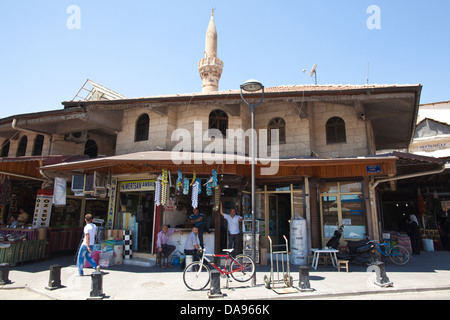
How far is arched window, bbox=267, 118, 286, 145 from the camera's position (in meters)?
12.2

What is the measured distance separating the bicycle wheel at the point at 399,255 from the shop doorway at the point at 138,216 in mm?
8689

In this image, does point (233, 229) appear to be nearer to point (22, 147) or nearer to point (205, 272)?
point (205, 272)

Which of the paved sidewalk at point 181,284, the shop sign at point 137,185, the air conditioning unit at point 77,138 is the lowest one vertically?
the paved sidewalk at point 181,284

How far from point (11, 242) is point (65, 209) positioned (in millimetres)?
3907

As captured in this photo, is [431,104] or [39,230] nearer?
[39,230]

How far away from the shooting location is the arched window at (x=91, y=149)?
15.4 m

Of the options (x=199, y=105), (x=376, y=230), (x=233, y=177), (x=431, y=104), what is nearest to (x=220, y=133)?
(x=199, y=105)

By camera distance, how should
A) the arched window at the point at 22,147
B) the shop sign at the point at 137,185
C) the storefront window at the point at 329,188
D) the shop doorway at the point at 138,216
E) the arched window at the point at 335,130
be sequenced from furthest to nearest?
the arched window at the point at 22,147, the arched window at the point at 335,130, the storefront window at the point at 329,188, the shop doorway at the point at 138,216, the shop sign at the point at 137,185

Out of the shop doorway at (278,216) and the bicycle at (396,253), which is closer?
the bicycle at (396,253)

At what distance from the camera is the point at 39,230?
10844 mm

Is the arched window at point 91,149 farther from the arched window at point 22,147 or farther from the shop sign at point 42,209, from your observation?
the shop sign at point 42,209

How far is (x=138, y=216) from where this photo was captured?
11.6 meters

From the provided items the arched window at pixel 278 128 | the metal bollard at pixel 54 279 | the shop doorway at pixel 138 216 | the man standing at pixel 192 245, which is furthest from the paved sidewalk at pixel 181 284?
the arched window at pixel 278 128
